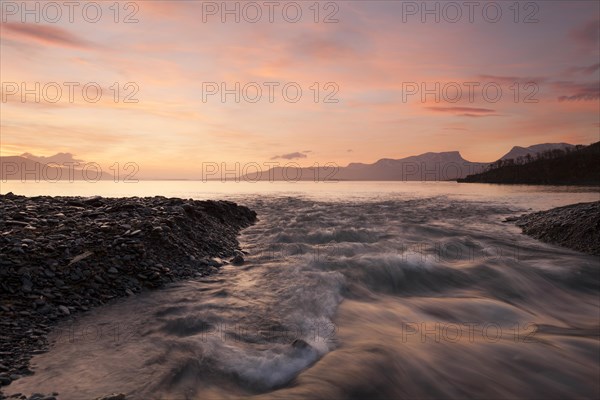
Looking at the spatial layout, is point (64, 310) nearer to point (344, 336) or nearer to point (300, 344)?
point (300, 344)

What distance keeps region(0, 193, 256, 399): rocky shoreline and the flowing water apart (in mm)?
504

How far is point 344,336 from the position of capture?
7719 mm

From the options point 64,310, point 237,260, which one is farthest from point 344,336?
point 237,260

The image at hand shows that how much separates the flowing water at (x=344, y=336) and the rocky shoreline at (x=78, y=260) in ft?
1.65

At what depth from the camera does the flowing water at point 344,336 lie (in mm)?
5691

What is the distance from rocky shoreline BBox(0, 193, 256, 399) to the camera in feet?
22.1

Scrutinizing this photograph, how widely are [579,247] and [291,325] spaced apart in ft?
52.5

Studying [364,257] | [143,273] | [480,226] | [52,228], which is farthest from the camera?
[480,226]

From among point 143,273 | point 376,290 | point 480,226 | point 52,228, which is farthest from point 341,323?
point 480,226

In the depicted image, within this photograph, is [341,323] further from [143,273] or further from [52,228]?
[52,228]

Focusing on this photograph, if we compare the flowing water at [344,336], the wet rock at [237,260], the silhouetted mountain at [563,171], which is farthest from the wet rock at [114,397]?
the silhouetted mountain at [563,171]

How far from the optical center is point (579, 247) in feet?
54.1

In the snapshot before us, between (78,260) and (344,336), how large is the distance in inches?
281

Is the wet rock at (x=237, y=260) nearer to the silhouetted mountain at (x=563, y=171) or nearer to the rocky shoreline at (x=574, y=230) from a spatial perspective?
the rocky shoreline at (x=574, y=230)
